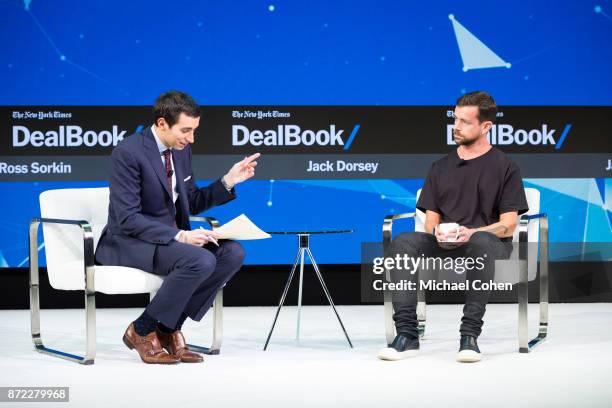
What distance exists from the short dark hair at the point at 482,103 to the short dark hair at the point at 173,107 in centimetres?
129

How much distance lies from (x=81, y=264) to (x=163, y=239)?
1.49 ft

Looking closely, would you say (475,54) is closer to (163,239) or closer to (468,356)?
(468,356)

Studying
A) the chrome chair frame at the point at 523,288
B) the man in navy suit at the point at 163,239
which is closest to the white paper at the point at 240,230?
the man in navy suit at the point at 163,239

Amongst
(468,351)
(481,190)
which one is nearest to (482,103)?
(481,190)

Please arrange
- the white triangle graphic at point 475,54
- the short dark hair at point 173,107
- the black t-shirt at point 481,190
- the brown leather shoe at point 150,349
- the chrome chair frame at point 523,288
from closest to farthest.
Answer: the brown leather shoe at point 150,349
the short dark hair at point 173,107
the chrome chair frame at point 523,288
the black t-shirt at point 481,190
the white triangle graphic at point 475,54

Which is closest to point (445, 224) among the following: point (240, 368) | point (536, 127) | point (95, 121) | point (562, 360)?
point (562, 360)

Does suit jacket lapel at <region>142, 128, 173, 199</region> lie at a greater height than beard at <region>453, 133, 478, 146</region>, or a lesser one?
lesser

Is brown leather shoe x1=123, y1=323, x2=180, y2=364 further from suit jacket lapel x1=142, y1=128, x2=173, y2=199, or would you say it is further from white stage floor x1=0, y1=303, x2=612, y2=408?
suit jacket lapel x1=142, y1=128, x2=173, y2=199

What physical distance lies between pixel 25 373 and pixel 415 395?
1.64 m

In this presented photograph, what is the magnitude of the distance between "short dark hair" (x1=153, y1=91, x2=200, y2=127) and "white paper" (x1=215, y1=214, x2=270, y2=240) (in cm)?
54

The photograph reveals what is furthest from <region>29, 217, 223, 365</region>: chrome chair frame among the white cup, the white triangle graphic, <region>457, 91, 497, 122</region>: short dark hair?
the white triangle graphic

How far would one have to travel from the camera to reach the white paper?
3.96 m

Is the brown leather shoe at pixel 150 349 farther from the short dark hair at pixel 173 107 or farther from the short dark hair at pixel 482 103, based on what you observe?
the short dark hair at pixel 482 103

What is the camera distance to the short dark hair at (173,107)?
416cm
